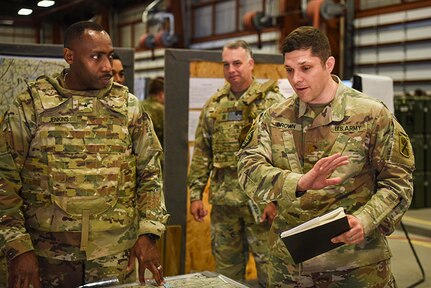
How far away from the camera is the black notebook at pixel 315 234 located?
5.98 feet

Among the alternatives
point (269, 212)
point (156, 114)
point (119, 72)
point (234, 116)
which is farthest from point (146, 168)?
point (156, 114)

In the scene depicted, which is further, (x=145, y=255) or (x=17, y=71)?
(x=17, y=71)

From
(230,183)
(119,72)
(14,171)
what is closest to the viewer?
(14,171)

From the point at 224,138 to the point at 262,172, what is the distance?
1.52 meters

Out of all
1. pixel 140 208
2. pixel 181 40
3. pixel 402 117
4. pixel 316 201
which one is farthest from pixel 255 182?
pixel 181 40

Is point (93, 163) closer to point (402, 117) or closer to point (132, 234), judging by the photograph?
point (132, 234)

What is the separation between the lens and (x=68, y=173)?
2158mm

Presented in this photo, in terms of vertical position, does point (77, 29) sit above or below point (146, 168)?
above

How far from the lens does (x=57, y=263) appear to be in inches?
86.8

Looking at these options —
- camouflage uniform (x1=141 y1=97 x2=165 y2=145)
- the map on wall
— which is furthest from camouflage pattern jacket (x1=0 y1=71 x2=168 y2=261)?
camouflage uniform (x1=141 y1=97 x2=165 y2=145)

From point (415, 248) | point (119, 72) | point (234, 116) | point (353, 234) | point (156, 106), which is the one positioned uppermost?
point (119, 72)

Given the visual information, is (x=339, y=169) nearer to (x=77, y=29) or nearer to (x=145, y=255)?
(x=145, y=255)

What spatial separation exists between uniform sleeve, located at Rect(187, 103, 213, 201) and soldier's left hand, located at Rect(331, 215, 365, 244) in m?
1.80

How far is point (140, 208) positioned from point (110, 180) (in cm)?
17
